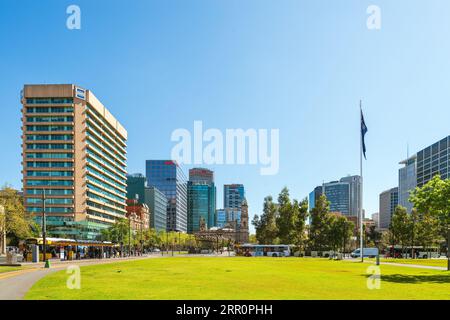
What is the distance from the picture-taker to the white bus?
4235 inches

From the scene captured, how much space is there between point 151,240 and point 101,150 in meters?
38.1

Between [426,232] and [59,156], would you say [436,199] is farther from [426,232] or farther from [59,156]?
[59,156]

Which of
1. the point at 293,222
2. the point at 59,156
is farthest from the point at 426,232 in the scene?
the point at 59,156

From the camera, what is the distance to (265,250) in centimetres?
11062

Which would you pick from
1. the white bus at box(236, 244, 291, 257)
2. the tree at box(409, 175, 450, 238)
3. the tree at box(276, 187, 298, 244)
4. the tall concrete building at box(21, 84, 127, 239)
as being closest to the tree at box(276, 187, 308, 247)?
the tree at box(276, 187, 298, 244)

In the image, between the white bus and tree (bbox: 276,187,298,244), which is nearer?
tree (bbox: 276,187,298,244)

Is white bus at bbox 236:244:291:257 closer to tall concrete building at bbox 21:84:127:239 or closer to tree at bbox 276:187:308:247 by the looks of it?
tree at bbox 276:187:308:247

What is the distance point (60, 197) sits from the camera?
134875 mm

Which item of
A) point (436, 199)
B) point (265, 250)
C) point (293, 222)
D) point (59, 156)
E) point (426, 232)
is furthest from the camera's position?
point (59, 156)

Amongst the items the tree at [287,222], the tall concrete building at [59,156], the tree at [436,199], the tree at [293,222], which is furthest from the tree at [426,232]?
the tall concrete building at [59,156]

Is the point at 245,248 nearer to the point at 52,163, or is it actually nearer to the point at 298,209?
the point at 298,209

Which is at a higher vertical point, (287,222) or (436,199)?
(436,199)

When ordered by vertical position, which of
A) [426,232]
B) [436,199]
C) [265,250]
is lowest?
[265,250]
